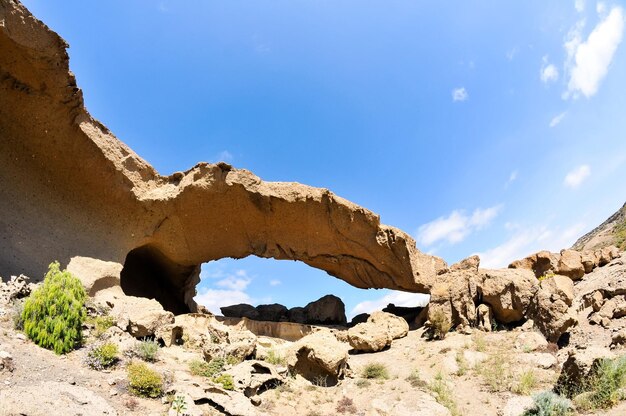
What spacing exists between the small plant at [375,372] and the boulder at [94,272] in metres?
7.42

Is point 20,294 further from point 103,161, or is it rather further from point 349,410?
point 349,410

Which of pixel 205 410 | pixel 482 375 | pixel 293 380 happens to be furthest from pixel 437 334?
pixel 205 410

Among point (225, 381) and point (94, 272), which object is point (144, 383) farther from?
point (94, 272)

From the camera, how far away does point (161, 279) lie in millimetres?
18109

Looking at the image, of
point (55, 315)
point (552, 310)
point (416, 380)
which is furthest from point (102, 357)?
point (552, 310)

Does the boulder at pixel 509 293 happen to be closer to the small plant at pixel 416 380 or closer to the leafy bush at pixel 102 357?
the small plant at pixel 416 380

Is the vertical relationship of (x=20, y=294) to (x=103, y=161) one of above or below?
below

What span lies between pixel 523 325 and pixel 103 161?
528 inches

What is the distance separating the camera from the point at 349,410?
828 cm

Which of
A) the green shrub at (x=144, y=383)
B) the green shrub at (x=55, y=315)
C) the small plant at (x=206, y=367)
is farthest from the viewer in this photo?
the small plant at (x=206, y=367)

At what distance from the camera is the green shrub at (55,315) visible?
7.62 m

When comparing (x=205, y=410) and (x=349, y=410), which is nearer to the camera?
(x=205, y=410)

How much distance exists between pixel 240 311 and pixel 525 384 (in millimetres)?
12713

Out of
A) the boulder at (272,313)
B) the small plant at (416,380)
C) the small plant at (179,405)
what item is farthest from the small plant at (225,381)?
the boulder at (272,313)
